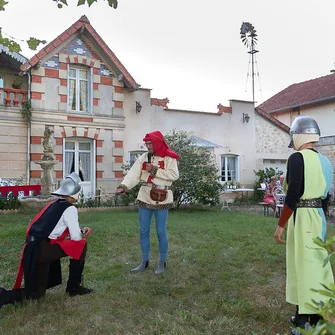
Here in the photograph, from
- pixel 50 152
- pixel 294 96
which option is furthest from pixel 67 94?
pixel 294 96

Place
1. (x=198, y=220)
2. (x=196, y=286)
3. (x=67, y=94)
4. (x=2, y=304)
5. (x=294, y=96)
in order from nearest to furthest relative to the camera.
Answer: (x=2, y=304)
(x=196, y=286)
(x=198, y=220)
(x=67, y=94)
(x=294, y=96)

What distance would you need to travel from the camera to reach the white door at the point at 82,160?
1489 centimetres

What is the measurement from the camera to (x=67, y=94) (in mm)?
14625

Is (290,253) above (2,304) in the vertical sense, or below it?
above

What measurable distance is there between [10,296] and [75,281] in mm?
689

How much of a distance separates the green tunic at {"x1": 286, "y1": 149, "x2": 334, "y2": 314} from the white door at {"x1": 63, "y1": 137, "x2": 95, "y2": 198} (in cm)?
1231

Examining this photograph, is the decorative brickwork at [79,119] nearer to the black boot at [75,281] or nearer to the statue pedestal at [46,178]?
the statue pedestal at [46,178]

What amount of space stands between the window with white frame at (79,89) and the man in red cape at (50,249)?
11361 mm

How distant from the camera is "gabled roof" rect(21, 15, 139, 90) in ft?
45.5

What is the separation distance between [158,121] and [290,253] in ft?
44.1

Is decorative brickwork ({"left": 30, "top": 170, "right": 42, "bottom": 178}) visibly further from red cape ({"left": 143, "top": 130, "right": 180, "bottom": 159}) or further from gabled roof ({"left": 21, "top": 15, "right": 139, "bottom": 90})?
red cape ({"left": 143, "top": 130, "right": 180, "bottom": 159})

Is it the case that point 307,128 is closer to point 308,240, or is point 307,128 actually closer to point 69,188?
point 308,240

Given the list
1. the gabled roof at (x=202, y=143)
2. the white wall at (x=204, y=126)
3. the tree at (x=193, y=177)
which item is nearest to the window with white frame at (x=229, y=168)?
the white wall at (x=204, y=126)

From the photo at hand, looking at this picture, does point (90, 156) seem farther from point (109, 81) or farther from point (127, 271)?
point (127, 271)
